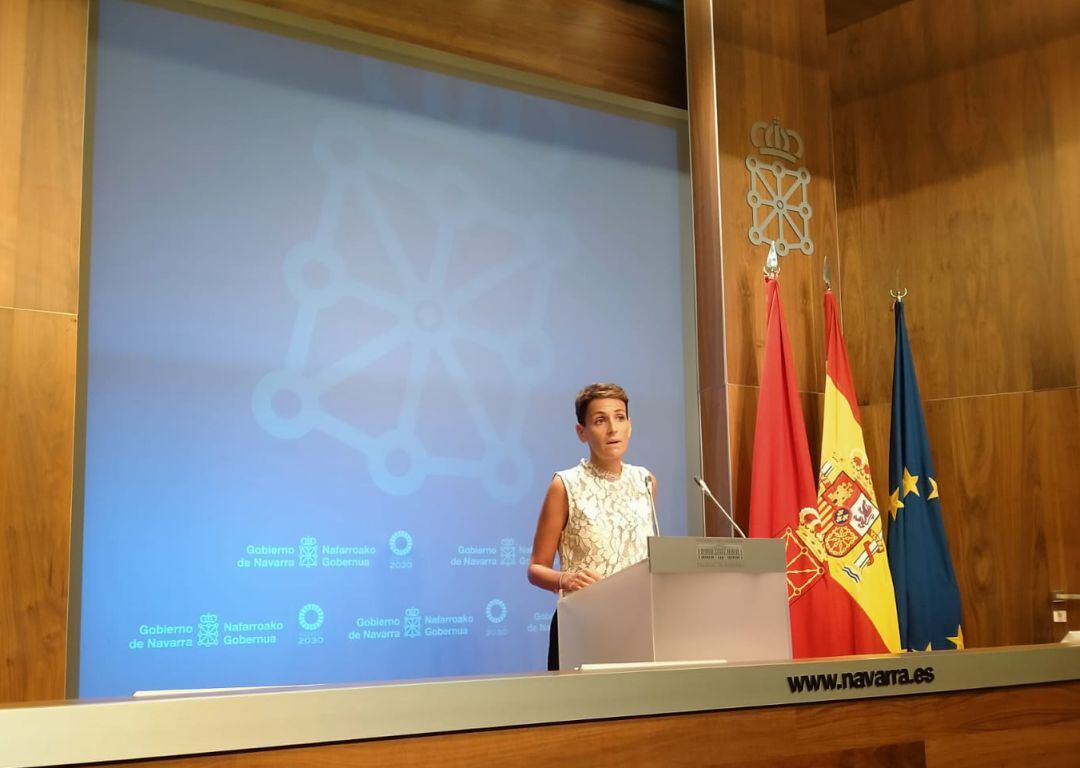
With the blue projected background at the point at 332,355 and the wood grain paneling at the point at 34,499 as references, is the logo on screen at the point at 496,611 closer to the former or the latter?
the blue projected background at the point at 332,355

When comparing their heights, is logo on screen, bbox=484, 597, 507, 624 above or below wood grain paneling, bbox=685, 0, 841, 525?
below

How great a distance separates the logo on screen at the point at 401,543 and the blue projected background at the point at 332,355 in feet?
0.09

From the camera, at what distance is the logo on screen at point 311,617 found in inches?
158

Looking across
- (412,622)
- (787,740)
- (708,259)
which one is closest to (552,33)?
(708,259)

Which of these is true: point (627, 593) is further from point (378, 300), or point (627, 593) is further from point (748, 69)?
point (748, 69)

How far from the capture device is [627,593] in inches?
90.3

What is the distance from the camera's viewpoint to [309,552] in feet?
13.3

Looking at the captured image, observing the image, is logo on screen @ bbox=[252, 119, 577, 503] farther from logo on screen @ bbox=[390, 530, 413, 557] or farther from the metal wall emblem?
the metal wall emblem

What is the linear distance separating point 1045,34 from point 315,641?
12.6 feet

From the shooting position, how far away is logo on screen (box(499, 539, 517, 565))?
14.7ft

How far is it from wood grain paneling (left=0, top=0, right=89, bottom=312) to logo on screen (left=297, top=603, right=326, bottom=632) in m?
1.33

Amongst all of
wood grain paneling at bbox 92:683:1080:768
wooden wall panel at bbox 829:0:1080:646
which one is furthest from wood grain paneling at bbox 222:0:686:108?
wood grain paneling at bbox 92:683:1080:768

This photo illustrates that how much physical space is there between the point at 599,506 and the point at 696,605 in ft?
4.59

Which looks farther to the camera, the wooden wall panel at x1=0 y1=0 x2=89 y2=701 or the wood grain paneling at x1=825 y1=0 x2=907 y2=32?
the wood grain paneling at x1=825 y1=0 x2=907 y2=32
